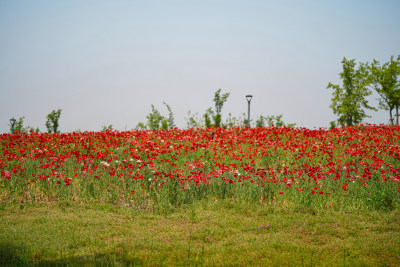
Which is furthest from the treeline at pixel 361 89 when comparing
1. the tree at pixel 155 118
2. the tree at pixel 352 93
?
the tree at pixel 155 118

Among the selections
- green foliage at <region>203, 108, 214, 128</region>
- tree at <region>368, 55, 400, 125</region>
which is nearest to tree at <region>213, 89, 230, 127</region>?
green foliage at <region>203, 108, 214, 128</region>

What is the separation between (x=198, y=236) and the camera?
18.0 feet

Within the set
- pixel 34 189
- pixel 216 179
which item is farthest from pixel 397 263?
pixel 34 189

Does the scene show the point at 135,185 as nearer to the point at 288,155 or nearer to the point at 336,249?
the point at 336,249

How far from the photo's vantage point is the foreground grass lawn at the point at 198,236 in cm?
445

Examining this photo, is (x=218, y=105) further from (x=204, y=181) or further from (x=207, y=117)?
(x=204, y=181)

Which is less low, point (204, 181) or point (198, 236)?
point (204, 181)

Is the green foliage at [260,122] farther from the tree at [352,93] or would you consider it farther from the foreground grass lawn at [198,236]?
the foreground grass lawn at [198,236]

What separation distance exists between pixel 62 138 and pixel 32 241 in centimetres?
1036

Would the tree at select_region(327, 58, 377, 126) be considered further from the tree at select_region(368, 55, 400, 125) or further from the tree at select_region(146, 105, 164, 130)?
the tree at select_region(146, 105, 164, 130)

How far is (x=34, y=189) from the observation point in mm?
8289

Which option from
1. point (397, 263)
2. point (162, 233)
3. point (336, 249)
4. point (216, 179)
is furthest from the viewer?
point (216, 179)

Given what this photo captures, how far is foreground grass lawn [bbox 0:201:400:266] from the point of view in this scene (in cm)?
445

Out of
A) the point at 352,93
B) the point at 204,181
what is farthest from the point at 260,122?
the point at 204,181
